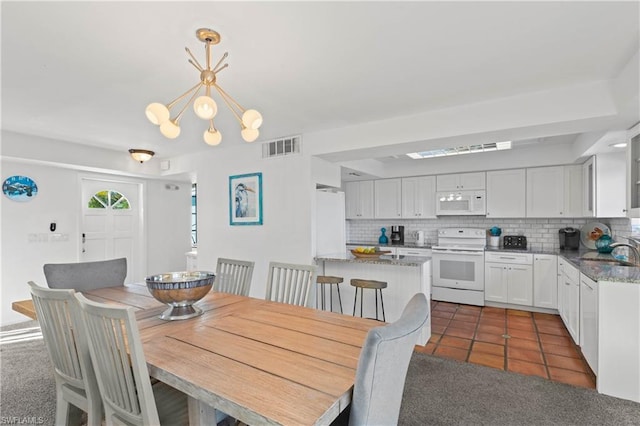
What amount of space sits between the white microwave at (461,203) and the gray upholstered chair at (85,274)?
4.63 meters

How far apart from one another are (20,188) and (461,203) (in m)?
6.29

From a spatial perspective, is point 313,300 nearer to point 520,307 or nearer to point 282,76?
point 282,76

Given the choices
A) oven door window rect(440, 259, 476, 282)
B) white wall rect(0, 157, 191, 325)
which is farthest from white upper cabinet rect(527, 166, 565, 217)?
white wall rect(0, 157, 191, 325)

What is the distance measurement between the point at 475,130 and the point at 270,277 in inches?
88.0

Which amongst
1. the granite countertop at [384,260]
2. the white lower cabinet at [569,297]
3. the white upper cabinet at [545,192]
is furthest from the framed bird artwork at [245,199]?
the white upper cabinet at [545,192]

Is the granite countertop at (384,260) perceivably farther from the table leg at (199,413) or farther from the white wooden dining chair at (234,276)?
the table leg at (199,413)

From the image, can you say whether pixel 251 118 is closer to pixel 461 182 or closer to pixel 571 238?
pixel 461 182

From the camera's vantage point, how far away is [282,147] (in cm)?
404

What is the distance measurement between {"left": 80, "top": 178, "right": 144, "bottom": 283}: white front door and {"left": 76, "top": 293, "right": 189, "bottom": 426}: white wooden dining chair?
418 centimetres

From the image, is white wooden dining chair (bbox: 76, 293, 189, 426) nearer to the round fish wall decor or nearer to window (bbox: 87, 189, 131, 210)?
the round fish wall decor

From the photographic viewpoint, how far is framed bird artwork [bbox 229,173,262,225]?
425 centimetres

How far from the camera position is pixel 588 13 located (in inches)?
64.7

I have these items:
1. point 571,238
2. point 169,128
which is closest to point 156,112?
point 169,128

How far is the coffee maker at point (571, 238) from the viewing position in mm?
4500
